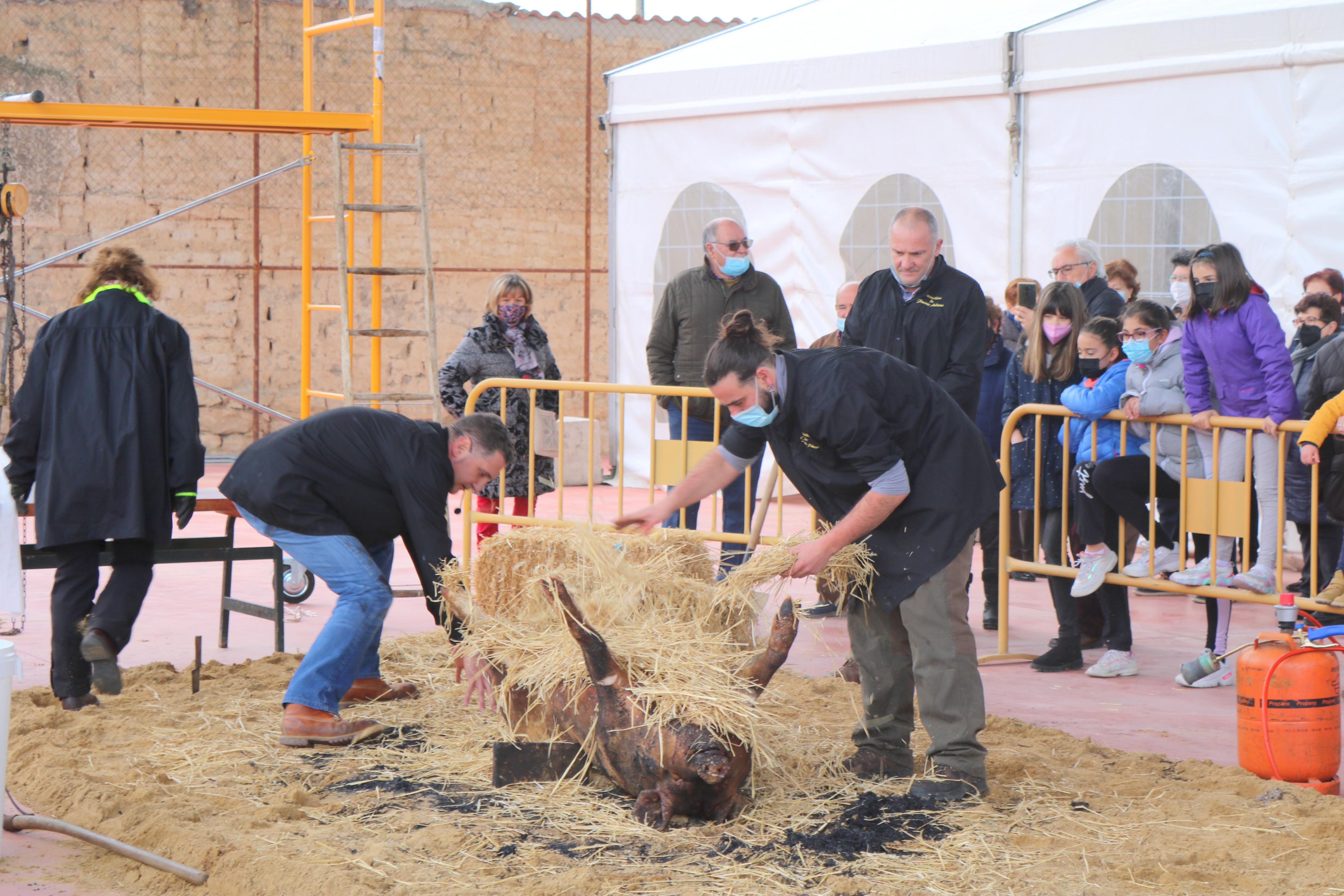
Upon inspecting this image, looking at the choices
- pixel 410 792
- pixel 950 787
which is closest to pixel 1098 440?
pixel 950 787

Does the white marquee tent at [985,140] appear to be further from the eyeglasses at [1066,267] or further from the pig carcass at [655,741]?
the pig carcass at [655,741]

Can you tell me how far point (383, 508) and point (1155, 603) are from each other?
495 cm

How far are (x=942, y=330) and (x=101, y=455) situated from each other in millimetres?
3437

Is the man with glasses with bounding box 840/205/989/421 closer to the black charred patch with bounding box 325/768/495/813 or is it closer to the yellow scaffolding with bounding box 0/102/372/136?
the black charred patch with bounding box 325/768/495/813

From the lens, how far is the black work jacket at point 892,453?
4.18 m

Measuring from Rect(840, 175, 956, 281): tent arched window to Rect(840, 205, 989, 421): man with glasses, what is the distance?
13.8 ft

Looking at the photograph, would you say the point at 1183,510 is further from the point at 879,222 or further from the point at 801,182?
the point at 801,182

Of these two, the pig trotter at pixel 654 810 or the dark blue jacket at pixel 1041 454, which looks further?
the dark blue jacket at pixel 1041 454

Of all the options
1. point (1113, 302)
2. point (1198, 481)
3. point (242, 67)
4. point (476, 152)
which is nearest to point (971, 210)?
point (1113, 302)

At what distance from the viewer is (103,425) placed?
5.63 meters

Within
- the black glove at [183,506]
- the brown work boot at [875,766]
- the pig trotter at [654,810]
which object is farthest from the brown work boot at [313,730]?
the brown work boot at [875,766]

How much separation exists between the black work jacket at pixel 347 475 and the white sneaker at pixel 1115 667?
119 inches

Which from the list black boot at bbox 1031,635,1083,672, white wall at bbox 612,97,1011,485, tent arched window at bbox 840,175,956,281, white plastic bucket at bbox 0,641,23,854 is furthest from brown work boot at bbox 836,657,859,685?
tent arched window at bbox 840,175,956,281

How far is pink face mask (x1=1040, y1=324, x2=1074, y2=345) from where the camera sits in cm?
670
